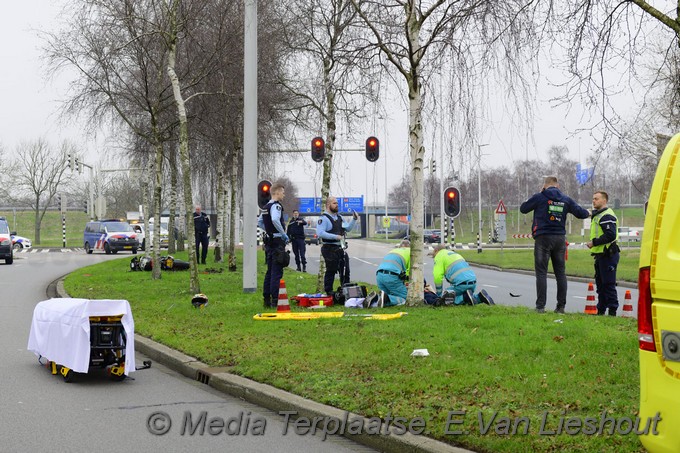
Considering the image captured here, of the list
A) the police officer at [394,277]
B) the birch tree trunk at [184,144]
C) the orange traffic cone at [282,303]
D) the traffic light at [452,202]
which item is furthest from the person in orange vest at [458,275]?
the birch tree trunk at [184,144]

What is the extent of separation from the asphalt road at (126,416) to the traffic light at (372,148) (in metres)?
7.24

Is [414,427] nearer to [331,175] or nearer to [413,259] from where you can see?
[413,259]

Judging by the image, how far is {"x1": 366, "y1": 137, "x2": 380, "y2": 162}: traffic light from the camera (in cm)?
1628

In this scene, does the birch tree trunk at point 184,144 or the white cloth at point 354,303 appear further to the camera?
the birch tree trunk at point 184,144

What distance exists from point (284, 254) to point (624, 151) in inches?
250

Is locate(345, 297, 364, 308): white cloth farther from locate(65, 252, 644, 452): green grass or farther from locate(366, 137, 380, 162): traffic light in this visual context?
locate(366, 137, 380, 162): traffic light

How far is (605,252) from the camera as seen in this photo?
12.9m

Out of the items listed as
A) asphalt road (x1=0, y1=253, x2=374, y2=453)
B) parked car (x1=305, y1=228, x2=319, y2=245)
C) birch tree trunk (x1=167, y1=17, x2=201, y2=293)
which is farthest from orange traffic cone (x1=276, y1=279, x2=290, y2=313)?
parked car (x1=305, y1=228, x2=319, y2=245)

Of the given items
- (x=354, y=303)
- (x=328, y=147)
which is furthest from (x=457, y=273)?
(x=328, y=147)

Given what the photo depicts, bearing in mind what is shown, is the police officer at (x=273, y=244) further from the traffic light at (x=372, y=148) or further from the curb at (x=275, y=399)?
the curb at (x=275, y=399)

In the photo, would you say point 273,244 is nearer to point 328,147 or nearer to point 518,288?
point 328,147

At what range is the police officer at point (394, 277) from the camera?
13797 mm

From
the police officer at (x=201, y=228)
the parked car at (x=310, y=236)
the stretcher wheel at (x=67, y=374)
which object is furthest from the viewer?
the parked car at (x=310, y=236)

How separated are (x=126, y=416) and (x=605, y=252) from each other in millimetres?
8303
